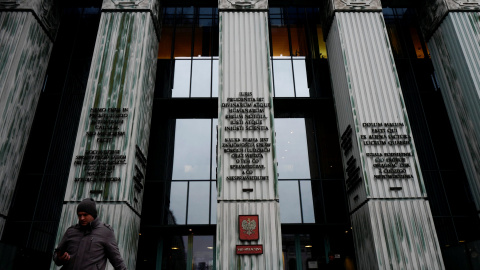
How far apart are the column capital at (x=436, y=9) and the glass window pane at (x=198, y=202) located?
1348 cm

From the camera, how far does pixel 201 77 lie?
16.7 metres

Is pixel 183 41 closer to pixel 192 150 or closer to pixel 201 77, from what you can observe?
pixel 201 77

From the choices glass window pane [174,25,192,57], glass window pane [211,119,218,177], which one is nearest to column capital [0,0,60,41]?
glass window pane [174,25,192,57]

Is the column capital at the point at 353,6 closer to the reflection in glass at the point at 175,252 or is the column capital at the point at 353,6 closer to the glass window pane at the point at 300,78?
the glass window pane at the point at 300,78

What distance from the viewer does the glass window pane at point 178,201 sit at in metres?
14.0

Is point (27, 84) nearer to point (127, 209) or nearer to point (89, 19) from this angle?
point (89, 19)

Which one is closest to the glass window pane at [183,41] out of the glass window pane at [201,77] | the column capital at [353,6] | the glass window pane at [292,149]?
the glass window pane at [201,77]

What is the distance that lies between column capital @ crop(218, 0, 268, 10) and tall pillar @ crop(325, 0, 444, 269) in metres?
3.38

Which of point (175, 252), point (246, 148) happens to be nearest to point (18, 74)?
point (175, 252)

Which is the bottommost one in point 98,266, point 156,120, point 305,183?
point 98,266

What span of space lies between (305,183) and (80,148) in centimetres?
941

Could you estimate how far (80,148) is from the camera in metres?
12.2

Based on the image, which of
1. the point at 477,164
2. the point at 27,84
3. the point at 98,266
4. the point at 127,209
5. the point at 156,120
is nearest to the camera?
the point at 98,266

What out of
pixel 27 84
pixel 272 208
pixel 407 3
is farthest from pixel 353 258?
pixel 27 84
